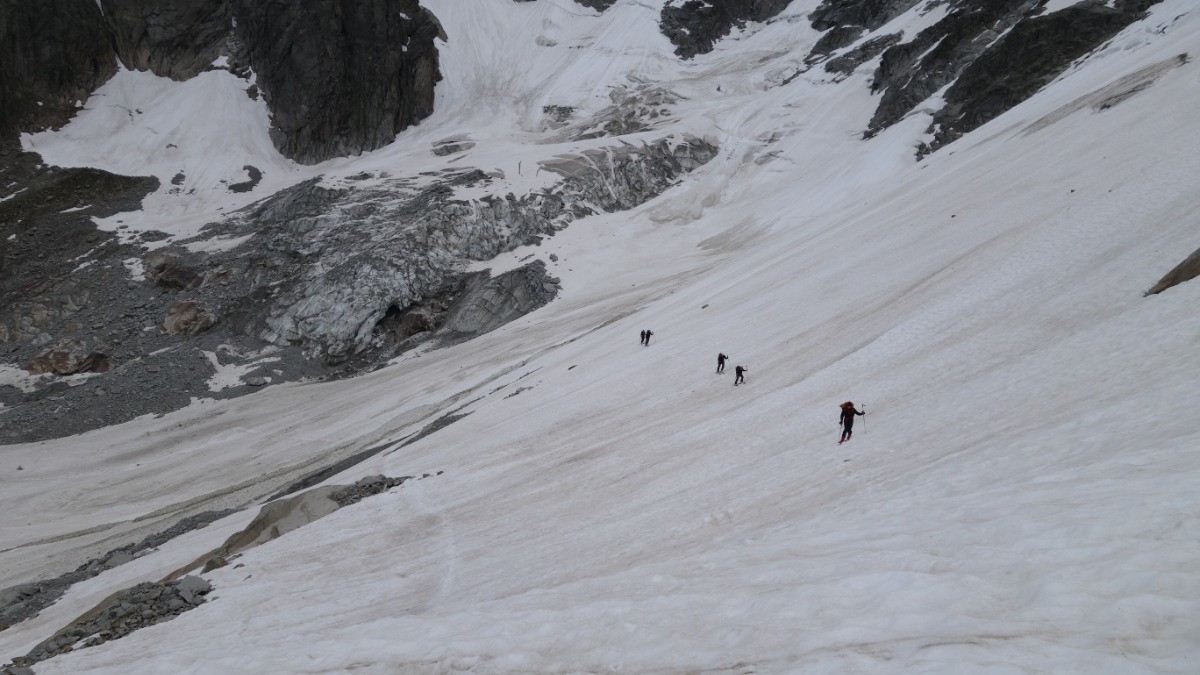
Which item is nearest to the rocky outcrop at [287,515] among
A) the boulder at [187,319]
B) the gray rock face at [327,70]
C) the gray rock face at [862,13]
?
the boulder at [187,319]

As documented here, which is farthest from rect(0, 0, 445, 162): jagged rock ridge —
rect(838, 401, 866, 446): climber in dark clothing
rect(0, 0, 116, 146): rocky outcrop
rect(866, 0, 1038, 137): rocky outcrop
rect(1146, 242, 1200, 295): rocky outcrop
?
rect(1146, 242, 1200, 295): rocky outcrop

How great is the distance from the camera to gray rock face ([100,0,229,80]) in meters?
93.6

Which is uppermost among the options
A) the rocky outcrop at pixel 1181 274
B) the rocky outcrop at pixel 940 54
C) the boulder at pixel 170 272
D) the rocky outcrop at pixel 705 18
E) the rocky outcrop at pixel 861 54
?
the rocky outcrop at pixel 705 18

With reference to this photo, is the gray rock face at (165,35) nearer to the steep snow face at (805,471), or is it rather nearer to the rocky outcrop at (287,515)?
the steep snow face at (805,471)

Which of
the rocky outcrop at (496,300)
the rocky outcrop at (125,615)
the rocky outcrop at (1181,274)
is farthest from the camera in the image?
the rocky outcrop at (496,300)

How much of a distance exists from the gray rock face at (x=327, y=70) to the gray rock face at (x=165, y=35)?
4.75 meters

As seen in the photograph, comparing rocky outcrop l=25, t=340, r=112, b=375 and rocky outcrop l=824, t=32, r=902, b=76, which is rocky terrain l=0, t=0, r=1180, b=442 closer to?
rocky outcrop l=25, t=340, r=112, b=375

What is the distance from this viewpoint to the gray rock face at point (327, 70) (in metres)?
95.1

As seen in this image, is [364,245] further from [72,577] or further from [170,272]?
[72,577]

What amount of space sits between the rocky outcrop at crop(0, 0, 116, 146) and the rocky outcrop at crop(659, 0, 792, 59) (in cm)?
8738

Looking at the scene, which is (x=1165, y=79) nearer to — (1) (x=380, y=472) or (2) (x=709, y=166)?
(1) (x=380, y=472)

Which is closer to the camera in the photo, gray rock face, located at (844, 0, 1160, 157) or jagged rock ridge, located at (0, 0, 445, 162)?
gray rock face, located at (844, 0, 1160, 157)

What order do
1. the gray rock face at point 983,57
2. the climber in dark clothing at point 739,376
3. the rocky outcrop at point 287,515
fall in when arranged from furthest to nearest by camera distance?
the gray rock face at point 983,57 < the climber in dark clothing at point 739,376 < the rocky outcrop at point 287,515

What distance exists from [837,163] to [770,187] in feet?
29.0
